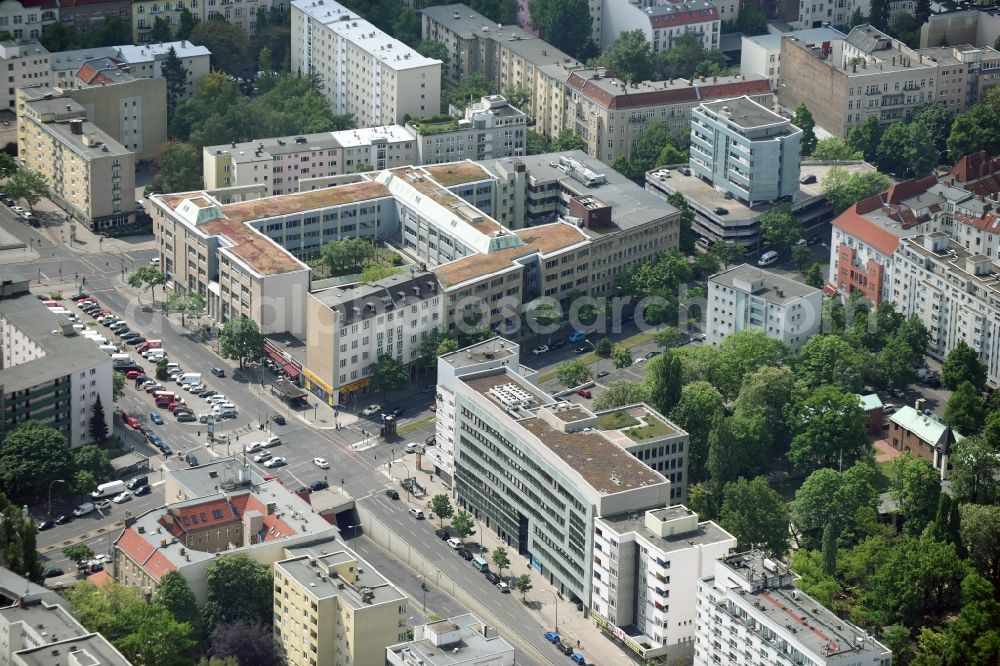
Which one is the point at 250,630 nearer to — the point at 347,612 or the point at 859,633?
the point at 347,612

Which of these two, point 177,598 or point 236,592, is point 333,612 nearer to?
point 236,592

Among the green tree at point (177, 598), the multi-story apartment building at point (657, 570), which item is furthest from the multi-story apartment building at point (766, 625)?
the green tree at point (177, 598)

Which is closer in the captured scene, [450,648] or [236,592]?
[450,648]

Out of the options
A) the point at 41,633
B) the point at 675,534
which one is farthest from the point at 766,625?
the point at 41,633

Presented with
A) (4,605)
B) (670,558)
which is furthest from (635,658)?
(4,605)

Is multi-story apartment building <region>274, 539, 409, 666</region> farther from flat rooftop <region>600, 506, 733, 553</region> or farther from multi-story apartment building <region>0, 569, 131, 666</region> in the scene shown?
flat rooftop <region>600, 506, 733, 553</region>

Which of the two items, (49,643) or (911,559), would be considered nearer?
(49,643)
